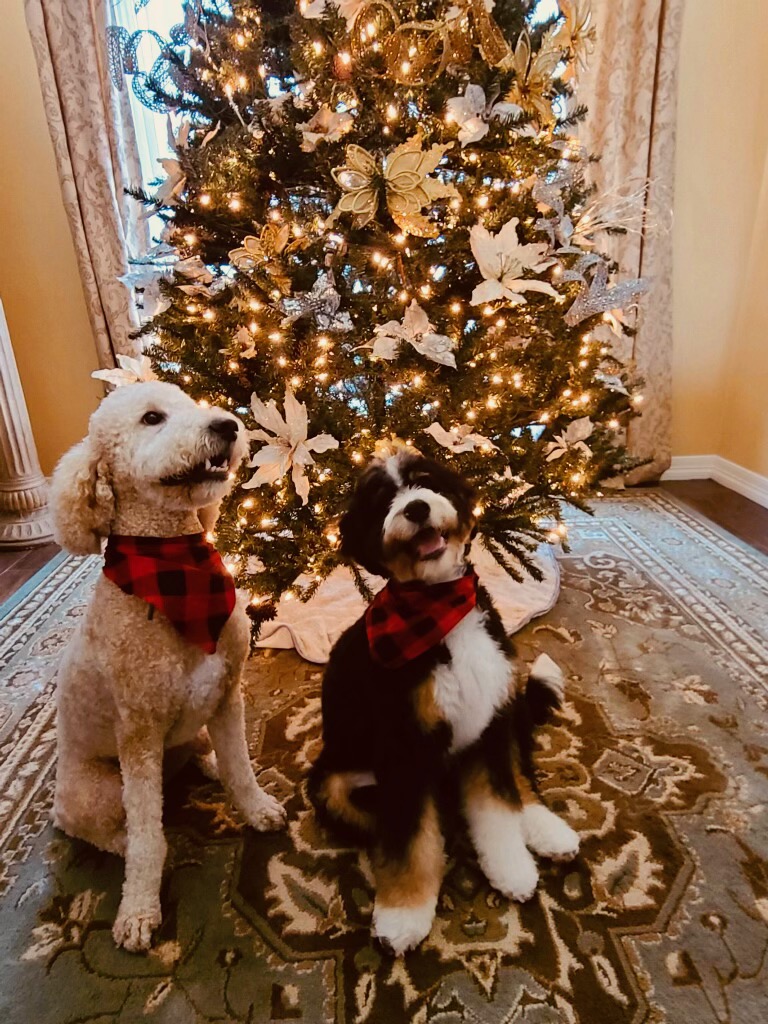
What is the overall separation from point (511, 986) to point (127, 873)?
A: 0.78 meters

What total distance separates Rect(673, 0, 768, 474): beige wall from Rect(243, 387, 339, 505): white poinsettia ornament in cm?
295

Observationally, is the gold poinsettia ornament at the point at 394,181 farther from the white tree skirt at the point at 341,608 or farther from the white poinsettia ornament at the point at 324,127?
the white tree skirt at the point at 341,608

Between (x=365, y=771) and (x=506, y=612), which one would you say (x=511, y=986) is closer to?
(x=365, y=771)

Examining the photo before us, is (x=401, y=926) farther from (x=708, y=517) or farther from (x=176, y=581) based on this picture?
(x=708, y=517)

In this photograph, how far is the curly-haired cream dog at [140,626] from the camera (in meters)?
1.20

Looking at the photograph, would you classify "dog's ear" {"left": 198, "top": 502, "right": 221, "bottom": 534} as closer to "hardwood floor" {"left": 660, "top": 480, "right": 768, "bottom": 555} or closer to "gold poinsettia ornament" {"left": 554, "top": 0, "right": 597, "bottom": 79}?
"gold poinsettia ornament" {"left": 554, "top": 0, "right": 597, "bottom": 79}

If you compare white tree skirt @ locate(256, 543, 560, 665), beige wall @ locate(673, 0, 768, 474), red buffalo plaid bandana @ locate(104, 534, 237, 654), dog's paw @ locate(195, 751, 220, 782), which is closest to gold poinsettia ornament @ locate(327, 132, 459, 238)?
red buffalo plaid bandana @ locate(104, 534, 237, 654)

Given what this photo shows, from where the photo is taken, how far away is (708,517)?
132 inches

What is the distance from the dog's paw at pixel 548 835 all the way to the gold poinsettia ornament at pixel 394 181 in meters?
1.53

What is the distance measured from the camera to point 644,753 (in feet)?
5.63

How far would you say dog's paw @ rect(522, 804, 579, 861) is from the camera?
1.38 metres

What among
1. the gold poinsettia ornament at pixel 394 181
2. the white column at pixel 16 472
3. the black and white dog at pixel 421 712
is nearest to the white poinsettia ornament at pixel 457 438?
the black and white dog at pixel 421 712

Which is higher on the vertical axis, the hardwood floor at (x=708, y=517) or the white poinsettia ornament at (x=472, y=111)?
the white poinsettia ornament at (x=472, y=111)

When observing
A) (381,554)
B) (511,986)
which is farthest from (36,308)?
(511,986)
